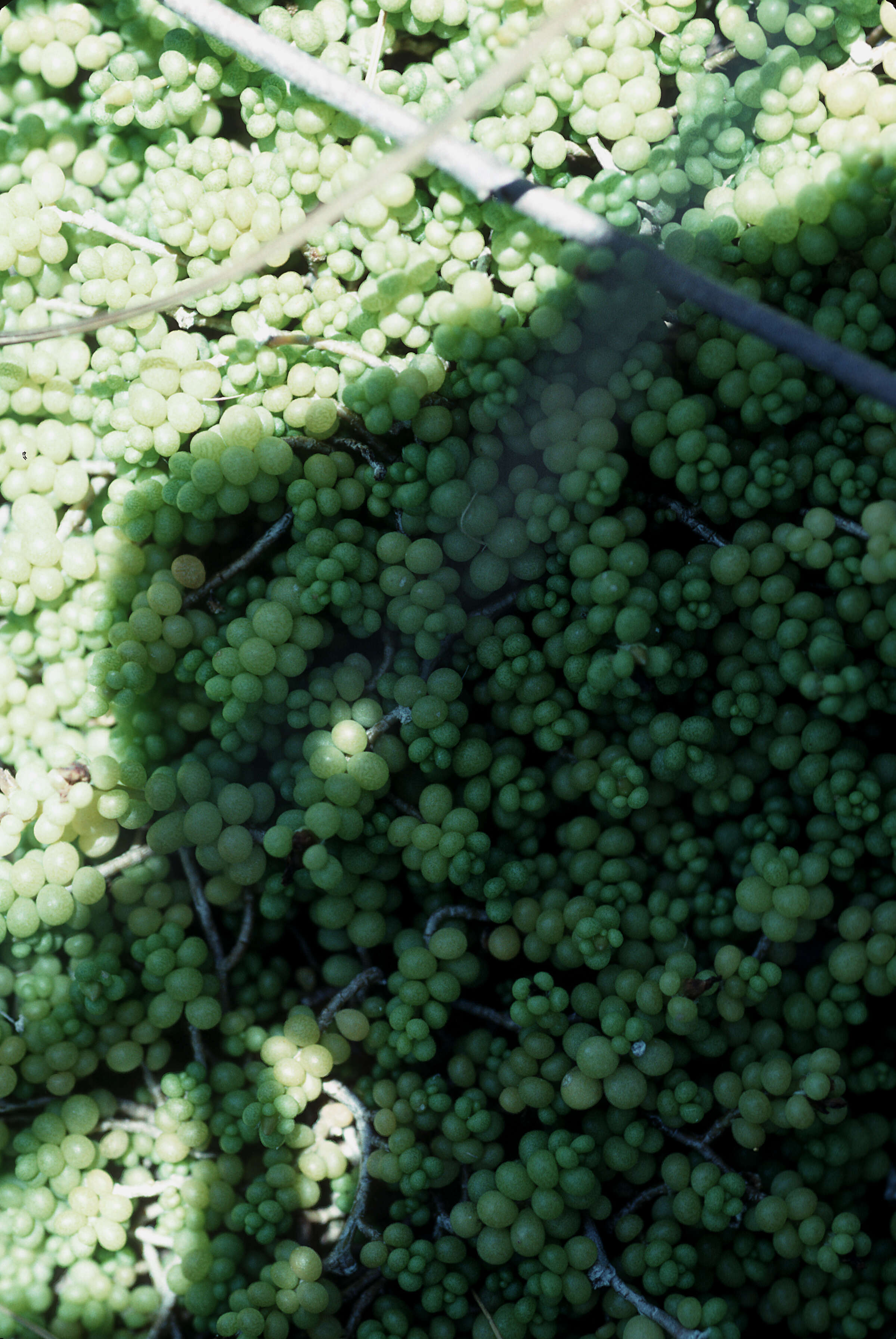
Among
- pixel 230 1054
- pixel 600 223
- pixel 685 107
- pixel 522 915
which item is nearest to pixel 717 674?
pixel 522 915

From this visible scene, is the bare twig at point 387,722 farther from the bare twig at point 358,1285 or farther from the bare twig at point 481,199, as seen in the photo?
the bare twig at point 358,1285

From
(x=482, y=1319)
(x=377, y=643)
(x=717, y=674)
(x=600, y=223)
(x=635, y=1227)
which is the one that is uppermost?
(x=600, y=223)

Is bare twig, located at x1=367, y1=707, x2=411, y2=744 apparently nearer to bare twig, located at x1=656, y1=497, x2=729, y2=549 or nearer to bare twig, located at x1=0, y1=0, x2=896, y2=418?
bare twig, located at x1=656, y1=497, x2=729, y2=549

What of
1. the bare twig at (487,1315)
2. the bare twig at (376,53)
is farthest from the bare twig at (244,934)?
the bare twig at (376,53)

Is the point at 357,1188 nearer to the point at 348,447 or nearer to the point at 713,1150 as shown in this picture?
the point at 713,1150

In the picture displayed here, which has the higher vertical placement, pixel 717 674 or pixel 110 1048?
pixel 717 674

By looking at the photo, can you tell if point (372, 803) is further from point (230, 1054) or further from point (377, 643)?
point (230, 1054)
